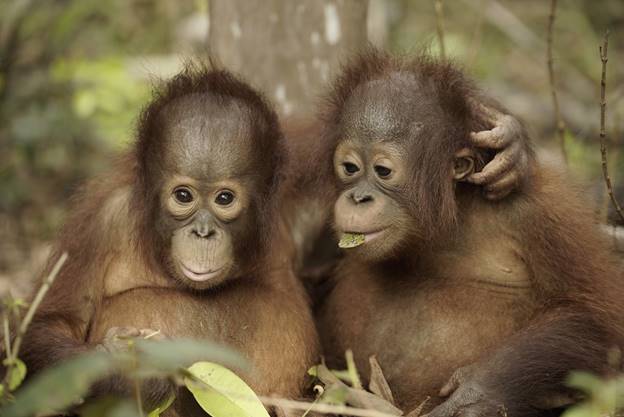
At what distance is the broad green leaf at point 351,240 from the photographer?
14.0 ft

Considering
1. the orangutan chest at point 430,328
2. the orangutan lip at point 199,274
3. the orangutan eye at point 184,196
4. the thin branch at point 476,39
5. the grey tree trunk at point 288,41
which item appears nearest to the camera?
the orangutan lip at point 199,274

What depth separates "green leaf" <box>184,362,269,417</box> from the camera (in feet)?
12.6

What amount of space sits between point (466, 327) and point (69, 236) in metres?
1.81

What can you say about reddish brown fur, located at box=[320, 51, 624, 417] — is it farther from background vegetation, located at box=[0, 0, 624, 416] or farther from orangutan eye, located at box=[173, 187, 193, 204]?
background vegetation, located at box=[0, 0, 624, 416]

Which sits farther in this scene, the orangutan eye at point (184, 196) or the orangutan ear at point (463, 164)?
the orangutan ear at point (463, 164)

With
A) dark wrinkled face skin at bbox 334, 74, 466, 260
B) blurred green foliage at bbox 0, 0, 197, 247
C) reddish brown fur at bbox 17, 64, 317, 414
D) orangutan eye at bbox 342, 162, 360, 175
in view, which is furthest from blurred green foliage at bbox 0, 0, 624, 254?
orangutan eye at bbox 342, 162, 360, 175

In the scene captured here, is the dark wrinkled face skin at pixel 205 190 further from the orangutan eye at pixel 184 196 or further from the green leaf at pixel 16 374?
the green leaf at pixel 16 374

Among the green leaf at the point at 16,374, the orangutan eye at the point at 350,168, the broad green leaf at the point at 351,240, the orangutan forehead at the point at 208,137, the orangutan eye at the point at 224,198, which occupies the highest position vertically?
the orangutan forehead at the point at 208,137

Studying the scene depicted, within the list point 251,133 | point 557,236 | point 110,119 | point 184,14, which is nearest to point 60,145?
point 110,119

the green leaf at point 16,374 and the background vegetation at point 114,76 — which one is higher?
the background vegetation at point 114,76

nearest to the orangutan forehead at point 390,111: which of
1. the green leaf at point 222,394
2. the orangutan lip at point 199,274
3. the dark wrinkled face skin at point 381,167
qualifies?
the dark wrinkled face skin at point 381,167

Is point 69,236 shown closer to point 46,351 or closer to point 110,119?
point 46,351

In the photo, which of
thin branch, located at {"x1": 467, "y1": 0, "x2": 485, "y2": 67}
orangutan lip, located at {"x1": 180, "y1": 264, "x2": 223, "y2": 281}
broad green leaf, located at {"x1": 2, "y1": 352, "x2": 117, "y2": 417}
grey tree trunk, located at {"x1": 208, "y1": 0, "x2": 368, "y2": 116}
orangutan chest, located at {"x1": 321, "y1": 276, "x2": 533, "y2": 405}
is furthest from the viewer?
thin branch, located at {"x1": 467, "y1": 0, "x2": 485, "y2": 67}

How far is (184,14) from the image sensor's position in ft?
33.3
